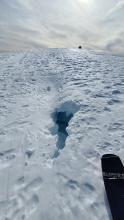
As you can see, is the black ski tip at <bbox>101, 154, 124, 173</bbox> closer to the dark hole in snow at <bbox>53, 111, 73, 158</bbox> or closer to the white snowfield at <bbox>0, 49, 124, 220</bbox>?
the white snowfield at <bbox>0, 49, 124, 220</bbox>

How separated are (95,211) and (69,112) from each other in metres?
4.39

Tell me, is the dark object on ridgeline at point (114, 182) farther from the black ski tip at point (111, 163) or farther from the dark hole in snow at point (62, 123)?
the dark hole in snow at point (62, 123)

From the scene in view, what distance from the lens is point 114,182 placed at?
3934mm

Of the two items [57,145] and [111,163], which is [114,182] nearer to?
[111,163]

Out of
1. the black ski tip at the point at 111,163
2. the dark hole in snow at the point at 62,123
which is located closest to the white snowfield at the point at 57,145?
the dark hole in snow at the point at 62,123

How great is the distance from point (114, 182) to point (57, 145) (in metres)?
2.11

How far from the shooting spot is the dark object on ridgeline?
3416mm

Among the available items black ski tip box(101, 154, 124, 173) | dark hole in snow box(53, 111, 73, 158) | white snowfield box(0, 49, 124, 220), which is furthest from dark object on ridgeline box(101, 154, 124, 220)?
dark hole in snow box(53, 111, 73, 158)

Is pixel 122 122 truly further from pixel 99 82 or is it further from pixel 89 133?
pixel 99 82

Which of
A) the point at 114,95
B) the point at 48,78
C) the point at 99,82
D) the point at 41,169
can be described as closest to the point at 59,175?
the point at 41,169

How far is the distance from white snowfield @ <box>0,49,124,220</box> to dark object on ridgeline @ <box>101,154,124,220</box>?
14 cm

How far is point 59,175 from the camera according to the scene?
4.37m

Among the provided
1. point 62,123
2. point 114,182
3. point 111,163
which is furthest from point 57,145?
point 114,182

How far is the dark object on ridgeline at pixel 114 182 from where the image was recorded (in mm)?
3416
